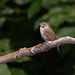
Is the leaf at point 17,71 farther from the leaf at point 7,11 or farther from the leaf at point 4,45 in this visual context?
the leaf at point 7,11

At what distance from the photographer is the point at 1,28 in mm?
3701

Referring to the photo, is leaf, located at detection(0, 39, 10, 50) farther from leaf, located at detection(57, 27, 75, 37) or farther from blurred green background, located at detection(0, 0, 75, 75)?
leaf, located at detection(57, 27, 75, 37)

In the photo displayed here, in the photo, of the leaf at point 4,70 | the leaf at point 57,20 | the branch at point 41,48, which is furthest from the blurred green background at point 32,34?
the branch at point 41,48

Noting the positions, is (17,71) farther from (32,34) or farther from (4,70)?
(32,34)

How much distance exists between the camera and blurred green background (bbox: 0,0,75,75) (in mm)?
3171

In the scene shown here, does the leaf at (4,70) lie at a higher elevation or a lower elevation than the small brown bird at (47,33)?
lower

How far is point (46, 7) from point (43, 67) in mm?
766

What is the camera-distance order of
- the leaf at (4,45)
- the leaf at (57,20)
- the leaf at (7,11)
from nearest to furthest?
the leaf at (57,20), the leaf at (4,45), the leaf at (7,11)

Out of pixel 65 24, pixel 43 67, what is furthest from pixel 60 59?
pixel 65 24

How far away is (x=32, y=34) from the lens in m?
3.61

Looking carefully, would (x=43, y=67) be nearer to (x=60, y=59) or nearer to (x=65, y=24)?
(x=60, y=59)

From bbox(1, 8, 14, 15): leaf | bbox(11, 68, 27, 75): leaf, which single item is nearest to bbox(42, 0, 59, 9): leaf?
bbox(1, 8, 14, 15): leaf

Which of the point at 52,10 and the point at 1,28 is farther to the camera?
the point at 1,28

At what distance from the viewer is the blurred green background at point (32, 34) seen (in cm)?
317
